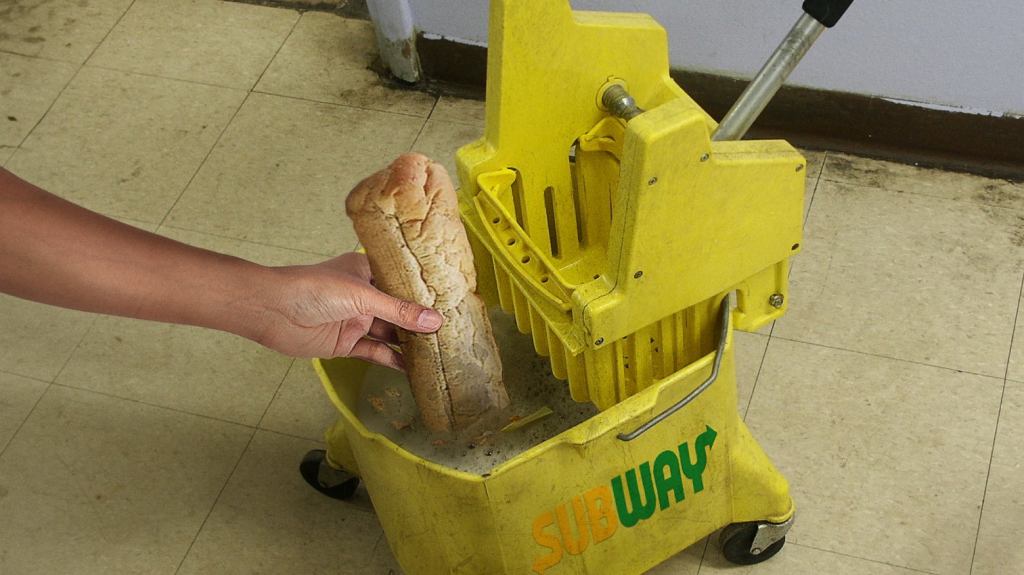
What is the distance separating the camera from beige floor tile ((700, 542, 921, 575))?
1680 millimetres

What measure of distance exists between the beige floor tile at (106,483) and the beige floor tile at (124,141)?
48 cm

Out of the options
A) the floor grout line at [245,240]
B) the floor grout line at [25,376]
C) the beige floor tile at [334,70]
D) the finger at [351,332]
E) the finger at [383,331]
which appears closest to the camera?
the finger at [351,332]

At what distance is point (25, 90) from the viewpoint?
250 cm

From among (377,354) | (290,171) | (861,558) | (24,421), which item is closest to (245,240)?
Result: (290,171)

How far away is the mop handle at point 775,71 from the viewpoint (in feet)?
4.28

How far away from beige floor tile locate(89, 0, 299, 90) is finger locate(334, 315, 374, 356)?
1.23 m

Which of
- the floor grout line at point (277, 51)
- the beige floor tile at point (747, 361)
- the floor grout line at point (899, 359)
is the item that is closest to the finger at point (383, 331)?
the beige floor tile at point (747, 361)

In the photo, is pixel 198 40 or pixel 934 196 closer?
pixel 934 196

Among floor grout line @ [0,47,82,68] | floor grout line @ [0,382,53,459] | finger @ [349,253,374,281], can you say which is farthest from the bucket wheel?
floor grout line @ [0,47,82,68]

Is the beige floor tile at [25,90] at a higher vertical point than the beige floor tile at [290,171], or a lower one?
higher

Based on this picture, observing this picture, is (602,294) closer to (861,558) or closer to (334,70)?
(861,558)

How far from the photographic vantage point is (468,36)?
2.32m

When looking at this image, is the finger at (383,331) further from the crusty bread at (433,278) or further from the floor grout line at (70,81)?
the floor grout line at (70,81)

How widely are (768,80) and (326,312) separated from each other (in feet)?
1.93
